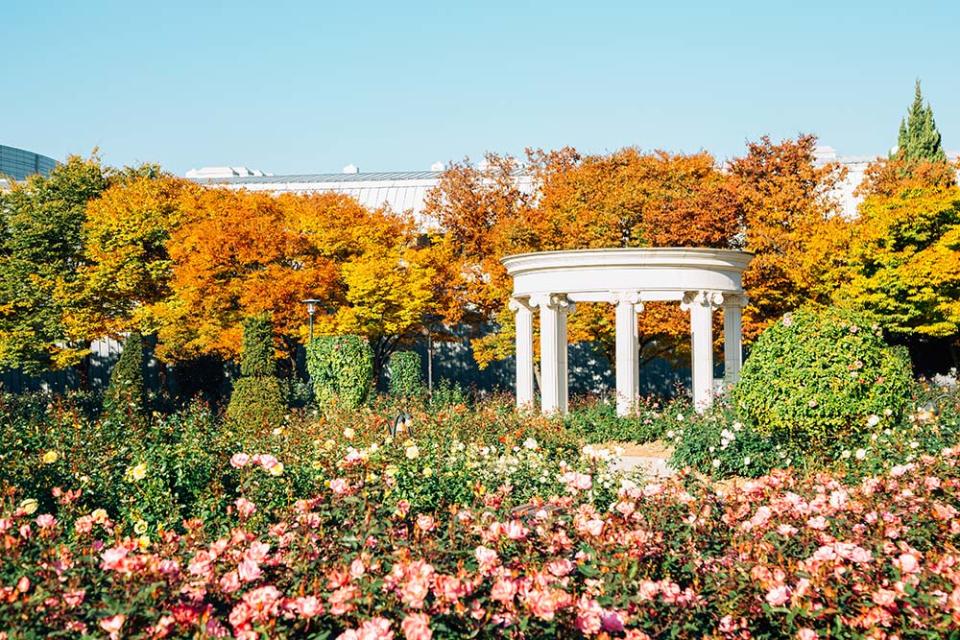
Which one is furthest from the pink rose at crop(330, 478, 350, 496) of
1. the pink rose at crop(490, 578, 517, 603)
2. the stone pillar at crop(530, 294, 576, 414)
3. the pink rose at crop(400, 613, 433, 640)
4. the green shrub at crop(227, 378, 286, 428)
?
the stone pillar at crop(530, 294, 576, 414)

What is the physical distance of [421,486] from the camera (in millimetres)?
10594

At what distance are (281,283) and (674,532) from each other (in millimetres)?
25605

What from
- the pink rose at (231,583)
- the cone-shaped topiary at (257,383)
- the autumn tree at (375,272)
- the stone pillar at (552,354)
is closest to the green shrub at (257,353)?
the cone-shaped topiary at (257,383)

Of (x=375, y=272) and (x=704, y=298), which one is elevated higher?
(x=375, y=272)

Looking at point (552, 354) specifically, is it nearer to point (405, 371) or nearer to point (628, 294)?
point (628, 294)

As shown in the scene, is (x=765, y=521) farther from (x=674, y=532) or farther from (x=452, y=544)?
(x=452, y=544)

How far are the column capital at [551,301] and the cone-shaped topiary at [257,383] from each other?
6759mm

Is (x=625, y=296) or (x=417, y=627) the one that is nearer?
(x=417, y=627)

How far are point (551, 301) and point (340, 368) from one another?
6556mm

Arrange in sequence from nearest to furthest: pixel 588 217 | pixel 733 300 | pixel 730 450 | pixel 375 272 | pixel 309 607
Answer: pixel 309 607 < pixel 730 450 < pixel 733 300 < pixel 375 272 < pixel 588 217

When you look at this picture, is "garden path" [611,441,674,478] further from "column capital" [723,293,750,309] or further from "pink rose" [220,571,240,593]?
"pink rose" [220,571,240,593]

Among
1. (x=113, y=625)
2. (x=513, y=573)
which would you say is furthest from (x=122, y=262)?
(x=113, y=625)

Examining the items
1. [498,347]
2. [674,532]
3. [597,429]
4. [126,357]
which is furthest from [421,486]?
[498,347]

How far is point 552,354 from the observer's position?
25.9 metres
